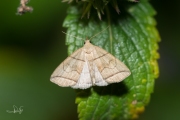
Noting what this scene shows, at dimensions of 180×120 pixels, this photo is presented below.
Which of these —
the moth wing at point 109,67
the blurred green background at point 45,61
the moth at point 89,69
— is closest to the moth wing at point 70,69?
the moth at point 89,69

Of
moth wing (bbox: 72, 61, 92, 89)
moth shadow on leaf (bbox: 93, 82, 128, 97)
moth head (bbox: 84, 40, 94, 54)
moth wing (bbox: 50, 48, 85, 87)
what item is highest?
moth head (bbox: 84, 40, 94, 54)

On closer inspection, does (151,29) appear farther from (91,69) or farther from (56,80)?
(56,80)

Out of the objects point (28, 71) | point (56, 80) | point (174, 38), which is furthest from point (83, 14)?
point (174, 38)

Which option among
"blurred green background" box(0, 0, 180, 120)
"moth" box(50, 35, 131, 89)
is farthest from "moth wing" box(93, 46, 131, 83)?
"blurred green background" box(0, 0, 180, 120)

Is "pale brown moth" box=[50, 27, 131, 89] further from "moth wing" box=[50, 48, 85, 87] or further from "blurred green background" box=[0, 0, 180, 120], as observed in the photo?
"blurred green background" box=[0, 0, 180, 120]

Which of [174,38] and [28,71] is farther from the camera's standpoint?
[174,38]

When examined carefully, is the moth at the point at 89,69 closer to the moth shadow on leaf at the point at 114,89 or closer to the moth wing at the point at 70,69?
the moth wing at the point at 70,69

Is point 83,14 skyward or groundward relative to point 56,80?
skyward

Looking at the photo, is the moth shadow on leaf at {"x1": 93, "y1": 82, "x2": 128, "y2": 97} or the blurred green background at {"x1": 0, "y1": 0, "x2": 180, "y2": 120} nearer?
the moth shadow on leaf at {"x1": 93, "y1": 82, "x2": 128, "y2": 97}
